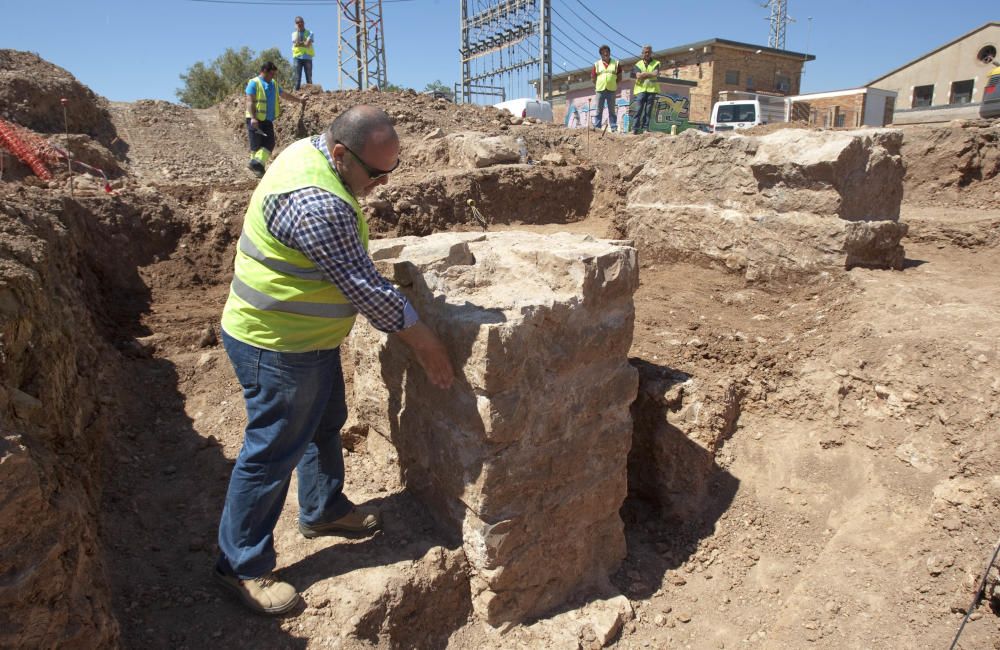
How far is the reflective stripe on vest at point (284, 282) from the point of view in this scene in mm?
2178

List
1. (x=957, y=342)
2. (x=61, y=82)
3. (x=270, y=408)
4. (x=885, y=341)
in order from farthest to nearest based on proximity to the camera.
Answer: (x=61, y=82)
(x=885, y=341)
(x=957, y=342)
(x=270, y=408)

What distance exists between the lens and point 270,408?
2.26 m

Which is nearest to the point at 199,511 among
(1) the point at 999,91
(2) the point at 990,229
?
(2) the point at 990,229

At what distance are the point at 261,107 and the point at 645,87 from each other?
6314 mm

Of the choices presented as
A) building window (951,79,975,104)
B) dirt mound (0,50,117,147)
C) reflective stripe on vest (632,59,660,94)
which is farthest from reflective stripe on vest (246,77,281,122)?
building window (951,79,975,104)

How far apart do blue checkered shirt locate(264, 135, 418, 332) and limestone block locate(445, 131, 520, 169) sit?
7.74 metres

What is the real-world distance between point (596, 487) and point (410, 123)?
10.6m

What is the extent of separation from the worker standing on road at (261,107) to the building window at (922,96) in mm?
30141

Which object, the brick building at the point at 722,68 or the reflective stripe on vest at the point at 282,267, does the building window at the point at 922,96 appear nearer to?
the brick building at the point at 722,68

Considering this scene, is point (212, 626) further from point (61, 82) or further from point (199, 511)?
point (61, 82)

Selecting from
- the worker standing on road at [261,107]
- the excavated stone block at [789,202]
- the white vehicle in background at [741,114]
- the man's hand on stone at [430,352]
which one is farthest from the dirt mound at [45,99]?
the white vehicle in background at [741,114]

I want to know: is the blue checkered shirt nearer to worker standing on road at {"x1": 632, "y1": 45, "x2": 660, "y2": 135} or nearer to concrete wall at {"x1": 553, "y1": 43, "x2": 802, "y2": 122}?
worker standing on road at {"x1": 632, "y1": 45, "x2": 660, "y2": 135}

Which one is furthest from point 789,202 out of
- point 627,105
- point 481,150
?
point 627,105

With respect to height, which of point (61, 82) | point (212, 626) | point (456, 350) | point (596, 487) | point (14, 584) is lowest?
point (212, 626)
